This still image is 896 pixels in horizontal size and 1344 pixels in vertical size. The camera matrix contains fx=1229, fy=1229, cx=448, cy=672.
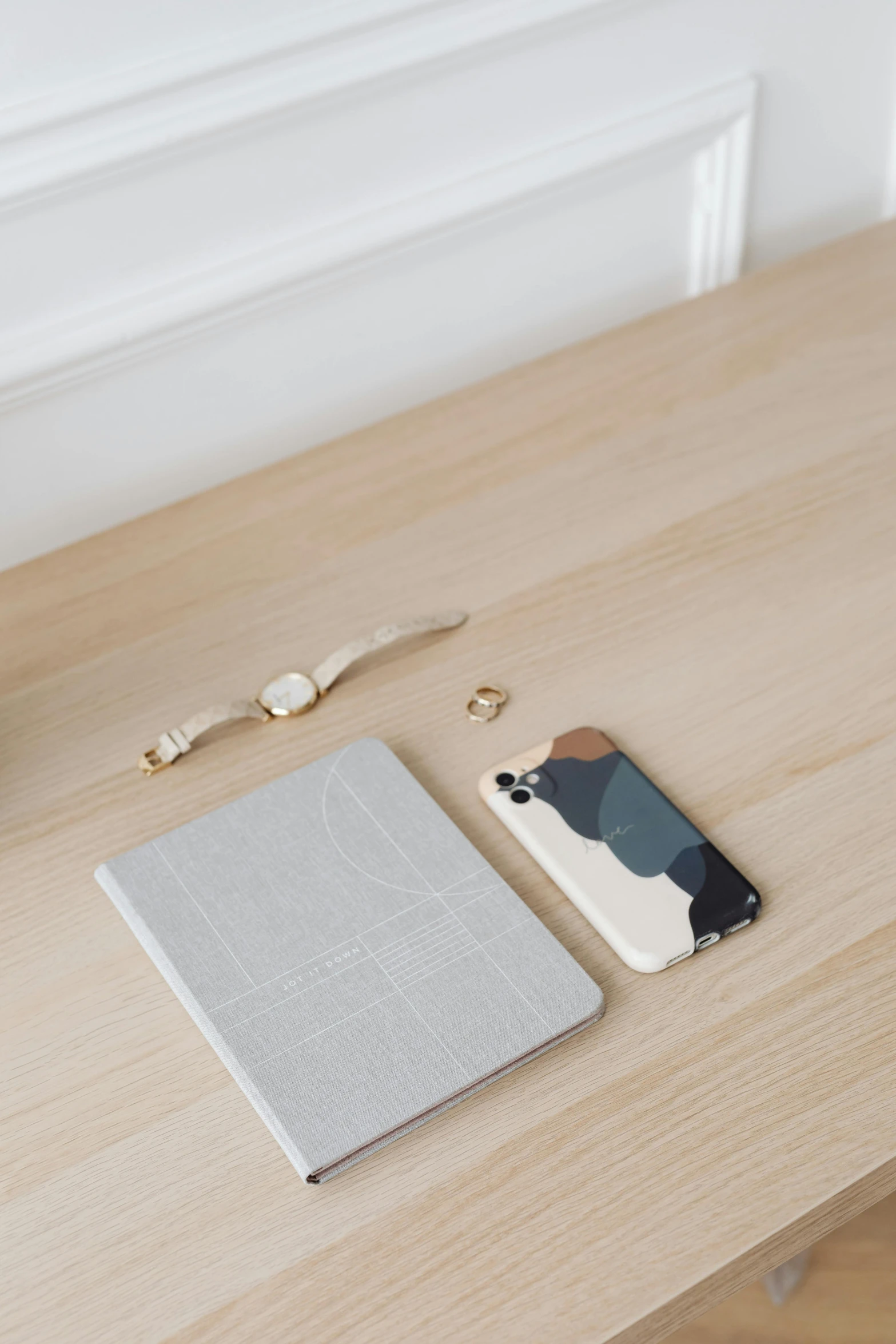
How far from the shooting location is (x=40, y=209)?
807 millimetres

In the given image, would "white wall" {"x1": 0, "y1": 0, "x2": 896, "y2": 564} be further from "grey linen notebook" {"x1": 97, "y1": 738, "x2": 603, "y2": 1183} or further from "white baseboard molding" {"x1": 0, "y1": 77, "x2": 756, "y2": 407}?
"grey linen notebook" {"x1": 97, "y1": 738, "x2": 603, "y2": 1183}

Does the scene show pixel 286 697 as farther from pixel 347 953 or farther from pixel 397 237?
pixel 397 237

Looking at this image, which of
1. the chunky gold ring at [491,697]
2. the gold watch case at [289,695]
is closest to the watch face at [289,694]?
the gold watch case at [289,695]

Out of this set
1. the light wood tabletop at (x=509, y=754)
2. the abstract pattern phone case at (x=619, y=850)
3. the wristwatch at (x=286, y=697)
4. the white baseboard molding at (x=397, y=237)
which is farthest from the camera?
the white baseboard molding at (x=397, y=237)

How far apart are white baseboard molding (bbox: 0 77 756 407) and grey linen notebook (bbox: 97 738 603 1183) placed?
0.36m

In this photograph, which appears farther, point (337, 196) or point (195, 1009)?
point (337, 196)

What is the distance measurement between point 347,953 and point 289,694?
0.19 metres

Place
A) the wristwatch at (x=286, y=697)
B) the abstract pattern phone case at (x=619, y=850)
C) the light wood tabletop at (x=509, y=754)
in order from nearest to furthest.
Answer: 1. the light wood tabletop at (x=509, y=754)
2. the abstract pattern phone case at (x=619, y=850)
3. the wristwatch at (x=286, y=697)

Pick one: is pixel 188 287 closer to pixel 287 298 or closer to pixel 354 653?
pixel 287 298

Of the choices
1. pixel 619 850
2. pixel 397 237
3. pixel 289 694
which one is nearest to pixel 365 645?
pixel 289 694

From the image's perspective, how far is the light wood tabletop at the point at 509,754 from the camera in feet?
1.76

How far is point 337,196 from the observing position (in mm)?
924

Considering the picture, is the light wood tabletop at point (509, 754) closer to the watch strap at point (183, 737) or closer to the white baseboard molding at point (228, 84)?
the watch strap at point (183, 737)

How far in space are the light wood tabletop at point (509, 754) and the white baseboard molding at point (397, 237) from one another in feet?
0.36
